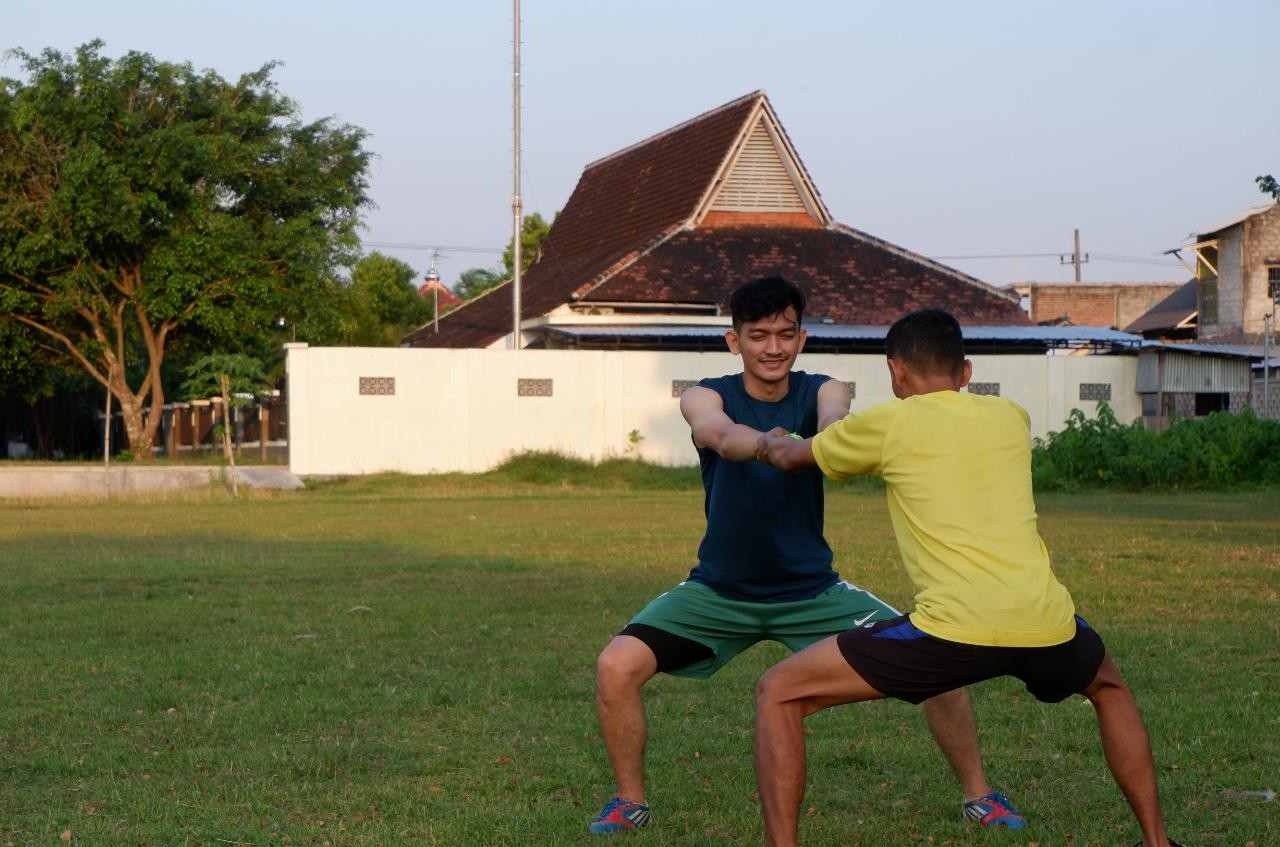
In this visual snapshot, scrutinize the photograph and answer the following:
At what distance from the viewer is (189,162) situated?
34844 mm

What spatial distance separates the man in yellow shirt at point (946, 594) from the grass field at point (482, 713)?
2.59 ft

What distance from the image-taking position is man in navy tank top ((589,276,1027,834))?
5.49 metres

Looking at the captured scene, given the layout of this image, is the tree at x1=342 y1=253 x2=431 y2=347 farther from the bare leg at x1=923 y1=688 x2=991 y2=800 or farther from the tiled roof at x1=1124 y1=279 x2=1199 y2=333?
the bare leg at x1=923 y1=688 x2=991 y2=800

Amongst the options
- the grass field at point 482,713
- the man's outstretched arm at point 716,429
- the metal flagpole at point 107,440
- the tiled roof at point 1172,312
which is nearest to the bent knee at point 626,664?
the grass field at point 482,713

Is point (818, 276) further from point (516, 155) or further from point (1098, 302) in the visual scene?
point (1098, 302)

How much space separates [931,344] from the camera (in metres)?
4.62

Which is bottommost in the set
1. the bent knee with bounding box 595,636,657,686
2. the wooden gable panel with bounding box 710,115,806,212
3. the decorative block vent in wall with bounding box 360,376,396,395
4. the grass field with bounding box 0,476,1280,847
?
the grass field with bounding box 0,476,1280,847

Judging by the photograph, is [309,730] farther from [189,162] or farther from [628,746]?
[189,162]

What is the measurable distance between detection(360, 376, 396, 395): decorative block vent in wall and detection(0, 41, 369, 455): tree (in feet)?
23.2

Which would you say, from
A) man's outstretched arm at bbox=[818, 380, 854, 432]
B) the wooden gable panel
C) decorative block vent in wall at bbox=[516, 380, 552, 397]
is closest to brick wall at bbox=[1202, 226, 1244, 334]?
the wooden gable panel

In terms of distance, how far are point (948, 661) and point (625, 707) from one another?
1441 millimetres

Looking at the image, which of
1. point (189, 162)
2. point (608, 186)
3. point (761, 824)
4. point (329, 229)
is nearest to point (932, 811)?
point (761, 824)

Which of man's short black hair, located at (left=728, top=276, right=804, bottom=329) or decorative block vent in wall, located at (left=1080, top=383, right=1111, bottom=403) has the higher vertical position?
man's short black hair, located at (left=728, top=276, right=804, bottom=329)

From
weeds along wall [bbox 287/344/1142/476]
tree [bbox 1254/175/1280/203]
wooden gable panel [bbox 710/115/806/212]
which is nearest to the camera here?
tree [bbox 1254/175/1280/203]
